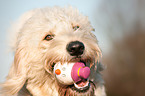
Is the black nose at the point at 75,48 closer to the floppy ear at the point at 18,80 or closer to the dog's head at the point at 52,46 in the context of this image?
the dog's head at the point at 52,46

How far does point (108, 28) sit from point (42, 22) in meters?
11.6

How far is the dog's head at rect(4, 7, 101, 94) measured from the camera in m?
2.81

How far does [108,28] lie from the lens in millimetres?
14391

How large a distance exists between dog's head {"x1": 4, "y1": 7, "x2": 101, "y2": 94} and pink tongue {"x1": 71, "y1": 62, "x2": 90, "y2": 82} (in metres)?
0.11

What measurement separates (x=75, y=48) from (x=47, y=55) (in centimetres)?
51

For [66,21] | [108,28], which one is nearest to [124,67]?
[108,28]

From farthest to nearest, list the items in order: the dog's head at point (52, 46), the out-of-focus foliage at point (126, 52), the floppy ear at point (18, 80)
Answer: the out-of-focus foliage at point (126, 52)
the floppy ear at point (18, 80)
the dog's head at point (52, 46)

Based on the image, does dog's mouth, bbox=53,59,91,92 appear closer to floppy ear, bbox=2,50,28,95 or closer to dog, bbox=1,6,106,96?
dog, bbox=1,6,106,96

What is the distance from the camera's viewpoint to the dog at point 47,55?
9.49 feet

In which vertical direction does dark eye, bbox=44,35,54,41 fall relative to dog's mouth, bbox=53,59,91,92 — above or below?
above

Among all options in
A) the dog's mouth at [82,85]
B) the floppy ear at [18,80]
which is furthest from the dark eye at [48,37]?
the dog's mouth at [82,85]

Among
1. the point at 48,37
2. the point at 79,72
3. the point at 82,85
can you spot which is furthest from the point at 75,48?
the point at 48,37

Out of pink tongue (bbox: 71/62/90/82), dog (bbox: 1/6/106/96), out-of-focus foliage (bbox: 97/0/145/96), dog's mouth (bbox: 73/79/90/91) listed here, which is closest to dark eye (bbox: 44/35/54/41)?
dog (bbox: 1/6/106/96)

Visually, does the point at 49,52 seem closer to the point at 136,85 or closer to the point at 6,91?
the point at 6,91
